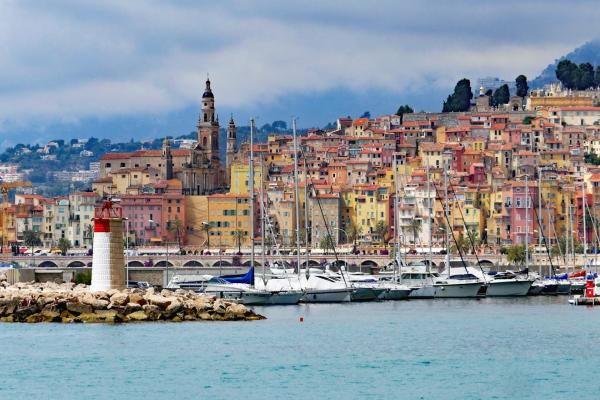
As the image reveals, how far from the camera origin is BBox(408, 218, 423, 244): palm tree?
10656 cm

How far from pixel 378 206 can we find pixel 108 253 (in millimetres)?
73552

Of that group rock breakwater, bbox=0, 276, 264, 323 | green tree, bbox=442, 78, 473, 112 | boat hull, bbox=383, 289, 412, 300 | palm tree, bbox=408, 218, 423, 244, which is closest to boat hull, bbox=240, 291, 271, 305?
rock breakwater, bbox=0, 276, 264, 323

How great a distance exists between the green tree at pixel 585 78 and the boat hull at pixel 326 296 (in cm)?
9389

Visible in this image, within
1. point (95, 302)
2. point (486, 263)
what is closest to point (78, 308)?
point (95, 302)

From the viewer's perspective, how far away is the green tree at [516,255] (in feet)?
302

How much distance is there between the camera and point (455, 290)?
5875cm

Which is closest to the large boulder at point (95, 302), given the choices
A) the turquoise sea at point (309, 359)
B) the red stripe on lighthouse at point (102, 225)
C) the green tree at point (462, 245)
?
the turquoise sea at point (309, 359)

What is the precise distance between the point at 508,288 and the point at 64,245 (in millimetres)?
61071

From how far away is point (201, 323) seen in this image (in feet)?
144

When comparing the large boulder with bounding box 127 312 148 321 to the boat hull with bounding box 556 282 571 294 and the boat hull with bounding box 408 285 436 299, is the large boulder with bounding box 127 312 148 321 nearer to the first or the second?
the boat hull with bounding box 408 285 436 299

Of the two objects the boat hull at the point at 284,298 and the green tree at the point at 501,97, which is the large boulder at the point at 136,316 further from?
the green tree at the point at 501,97

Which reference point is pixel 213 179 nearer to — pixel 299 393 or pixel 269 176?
pixel 269 176

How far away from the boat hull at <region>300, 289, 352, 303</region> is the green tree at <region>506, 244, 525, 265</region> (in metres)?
36.5

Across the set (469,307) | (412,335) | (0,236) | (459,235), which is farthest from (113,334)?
(0,236)
